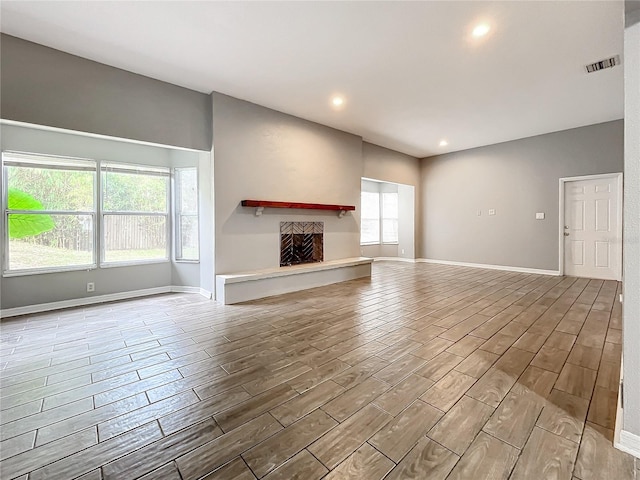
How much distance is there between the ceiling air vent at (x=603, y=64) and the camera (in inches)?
131

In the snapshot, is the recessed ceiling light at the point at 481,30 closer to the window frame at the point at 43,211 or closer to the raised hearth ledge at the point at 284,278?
the raised hearth ledge at the point at 284,278

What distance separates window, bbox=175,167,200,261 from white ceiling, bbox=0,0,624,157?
1485 mm

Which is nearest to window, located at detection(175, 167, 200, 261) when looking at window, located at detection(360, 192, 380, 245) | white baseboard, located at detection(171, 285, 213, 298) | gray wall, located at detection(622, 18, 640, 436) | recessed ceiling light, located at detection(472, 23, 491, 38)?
white baseboard, located at detection(171, 285, 213, 298)

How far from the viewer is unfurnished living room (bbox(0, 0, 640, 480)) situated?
4.85 ft

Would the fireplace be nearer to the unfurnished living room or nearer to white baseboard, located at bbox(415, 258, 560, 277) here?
the unfurnished living room

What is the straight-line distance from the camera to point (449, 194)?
7.79 meters

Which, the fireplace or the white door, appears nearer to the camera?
the fireplace

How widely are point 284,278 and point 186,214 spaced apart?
6.52 ft

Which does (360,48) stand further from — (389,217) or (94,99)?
(389,217)

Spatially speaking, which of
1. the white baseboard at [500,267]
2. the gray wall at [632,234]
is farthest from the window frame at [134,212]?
the white baseboard at [500,267]

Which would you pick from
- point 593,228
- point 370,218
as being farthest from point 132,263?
point 593,228

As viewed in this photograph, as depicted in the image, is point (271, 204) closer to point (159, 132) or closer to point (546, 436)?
point (159, 132)

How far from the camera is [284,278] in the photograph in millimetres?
4734

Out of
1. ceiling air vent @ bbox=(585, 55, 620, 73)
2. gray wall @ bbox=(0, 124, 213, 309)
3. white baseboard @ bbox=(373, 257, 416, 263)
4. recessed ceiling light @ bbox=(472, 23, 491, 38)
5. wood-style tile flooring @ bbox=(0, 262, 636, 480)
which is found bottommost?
wood-style tile flooring @ bbox=(0, 262, 636, 480)
